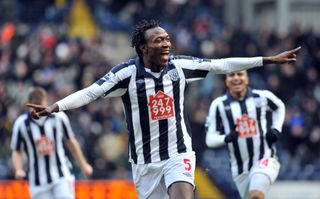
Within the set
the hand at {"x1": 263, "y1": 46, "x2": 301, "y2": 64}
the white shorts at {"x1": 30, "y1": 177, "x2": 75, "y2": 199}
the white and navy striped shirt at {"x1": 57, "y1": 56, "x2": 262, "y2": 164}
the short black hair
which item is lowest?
the white shorts at {"x1": 30, "y1": 177, "x2": 75, "y2": 199}

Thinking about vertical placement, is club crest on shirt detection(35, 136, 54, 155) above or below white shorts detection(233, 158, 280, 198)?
above

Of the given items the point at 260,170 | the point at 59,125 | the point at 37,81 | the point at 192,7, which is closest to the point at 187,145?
the point at 260,170

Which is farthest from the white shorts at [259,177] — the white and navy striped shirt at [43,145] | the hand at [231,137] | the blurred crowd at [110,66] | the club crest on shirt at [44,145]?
the blurred crowd at [110,66]

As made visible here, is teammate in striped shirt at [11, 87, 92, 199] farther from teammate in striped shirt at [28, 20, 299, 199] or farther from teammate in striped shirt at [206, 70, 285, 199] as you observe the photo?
teammate in striped shirt at [28, 20, 299, 199]

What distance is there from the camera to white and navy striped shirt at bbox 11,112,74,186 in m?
13.8

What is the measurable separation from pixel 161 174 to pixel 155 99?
0.77 metres

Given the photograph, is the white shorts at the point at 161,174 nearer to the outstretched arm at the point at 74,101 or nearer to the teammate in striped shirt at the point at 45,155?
the outstretched arm at the point at 74,101

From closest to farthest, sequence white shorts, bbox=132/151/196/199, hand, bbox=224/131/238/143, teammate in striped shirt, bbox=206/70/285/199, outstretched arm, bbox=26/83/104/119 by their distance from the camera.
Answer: outstretched arm, bbox=26/83/104/119, white shorts, bbox=132/151/196/199, hand, bbox=224/131/238/143, teammate in striped shirt, bbox=206/70/285/199

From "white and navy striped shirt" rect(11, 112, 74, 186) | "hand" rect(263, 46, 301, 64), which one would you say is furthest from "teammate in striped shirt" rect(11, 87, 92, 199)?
"hand" rect(263, 46, 301, 64)

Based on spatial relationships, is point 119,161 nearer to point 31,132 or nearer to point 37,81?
point 37,81

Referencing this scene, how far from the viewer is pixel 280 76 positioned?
75.2 ft

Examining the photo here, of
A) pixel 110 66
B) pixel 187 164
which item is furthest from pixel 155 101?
pixel 110 66

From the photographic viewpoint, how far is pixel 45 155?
13.8m

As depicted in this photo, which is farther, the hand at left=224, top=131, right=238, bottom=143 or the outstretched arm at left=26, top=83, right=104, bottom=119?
the hand at left=224, top=131, right=238, bottom=143
